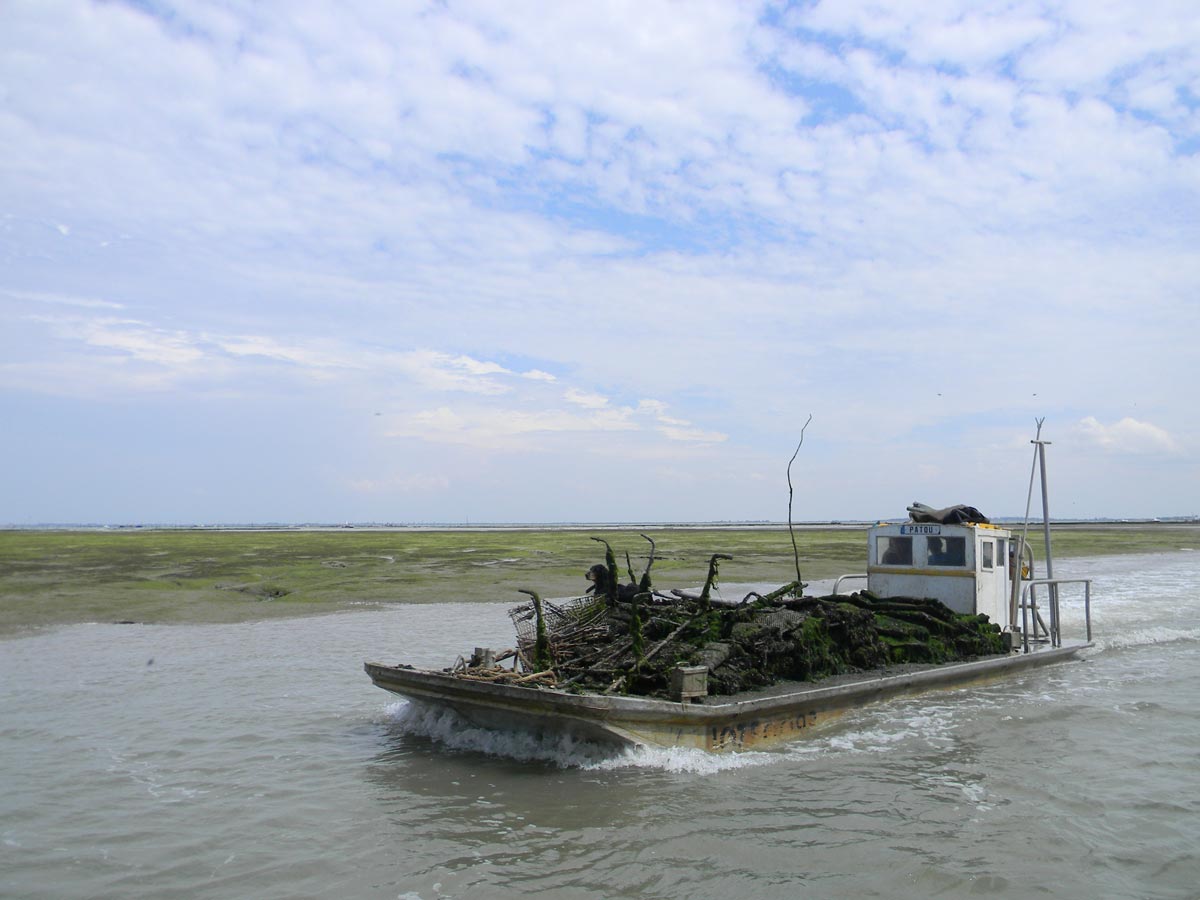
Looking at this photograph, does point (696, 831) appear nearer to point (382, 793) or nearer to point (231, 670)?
point (382, 793)

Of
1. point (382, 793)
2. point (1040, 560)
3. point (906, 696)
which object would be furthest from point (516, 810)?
point (1040, 560)

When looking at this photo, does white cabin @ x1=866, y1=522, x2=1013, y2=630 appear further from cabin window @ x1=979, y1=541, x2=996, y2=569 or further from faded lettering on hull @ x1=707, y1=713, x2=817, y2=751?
faded lettering on hull @ x1=707, y1=713, x2=817, y2=751

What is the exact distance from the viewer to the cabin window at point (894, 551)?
650 inches

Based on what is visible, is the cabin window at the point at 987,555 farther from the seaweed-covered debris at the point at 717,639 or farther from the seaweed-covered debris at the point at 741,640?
the seaweed-covered debris at the point at 741,640

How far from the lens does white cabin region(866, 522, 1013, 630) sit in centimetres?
1562

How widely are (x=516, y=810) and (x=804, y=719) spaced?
4.28 metres

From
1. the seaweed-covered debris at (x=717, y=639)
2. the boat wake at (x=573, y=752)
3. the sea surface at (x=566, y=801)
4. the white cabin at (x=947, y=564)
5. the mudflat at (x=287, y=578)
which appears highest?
the white cabin at (x=947, y=564)

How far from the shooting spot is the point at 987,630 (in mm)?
15297

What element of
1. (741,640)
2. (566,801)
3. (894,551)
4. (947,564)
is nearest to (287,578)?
(894,551)

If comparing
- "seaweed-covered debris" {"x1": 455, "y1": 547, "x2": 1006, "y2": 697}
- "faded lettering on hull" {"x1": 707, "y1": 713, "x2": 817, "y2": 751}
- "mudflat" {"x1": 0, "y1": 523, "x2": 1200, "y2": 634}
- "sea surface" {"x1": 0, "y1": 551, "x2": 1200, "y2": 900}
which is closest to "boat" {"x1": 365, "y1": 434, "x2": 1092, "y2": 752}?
"faded lettering on hull" {"x1": 707, "y1": 713, "x2": 817, "y2": 751}

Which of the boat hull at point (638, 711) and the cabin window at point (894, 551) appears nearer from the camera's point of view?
the boat hull at point (638, 711)

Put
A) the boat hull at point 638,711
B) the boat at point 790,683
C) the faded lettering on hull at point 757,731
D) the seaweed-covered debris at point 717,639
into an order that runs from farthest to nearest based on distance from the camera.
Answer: the seaweed-covered debris at point 717,639, the faded lettering on hull at point 757,731, the boat at point 790,683, the boat hull at point 638,711

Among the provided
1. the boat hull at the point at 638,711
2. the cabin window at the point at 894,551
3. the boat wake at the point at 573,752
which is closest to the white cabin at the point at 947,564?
the cabin window at the point at 894,551

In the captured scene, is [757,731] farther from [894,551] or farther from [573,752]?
[894,551]
